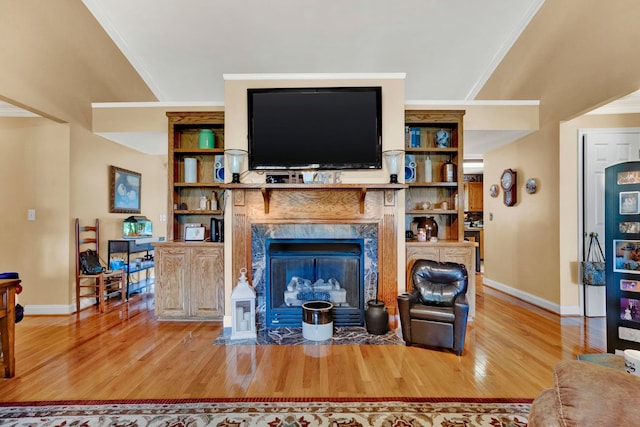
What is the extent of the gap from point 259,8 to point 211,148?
181 centimetres

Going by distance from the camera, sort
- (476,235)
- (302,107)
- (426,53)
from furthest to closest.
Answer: (476,235), (426,53), (302,107)

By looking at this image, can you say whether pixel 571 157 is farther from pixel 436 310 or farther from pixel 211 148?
pixel 211 148

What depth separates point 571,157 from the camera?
386 cm

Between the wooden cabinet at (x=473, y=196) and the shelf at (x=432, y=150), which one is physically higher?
the shelf at (x=432, y=150)

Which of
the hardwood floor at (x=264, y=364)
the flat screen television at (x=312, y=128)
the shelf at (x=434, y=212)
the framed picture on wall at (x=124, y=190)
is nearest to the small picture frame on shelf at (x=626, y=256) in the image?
the hardwood floor at (x=264, y=364)

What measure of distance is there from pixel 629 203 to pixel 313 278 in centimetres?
302

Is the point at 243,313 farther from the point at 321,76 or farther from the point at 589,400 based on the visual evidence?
the point at 589,400

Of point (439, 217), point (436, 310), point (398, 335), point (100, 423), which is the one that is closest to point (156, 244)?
point (100, 423)

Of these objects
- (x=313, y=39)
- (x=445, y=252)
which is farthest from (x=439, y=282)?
(x=313, y=39)

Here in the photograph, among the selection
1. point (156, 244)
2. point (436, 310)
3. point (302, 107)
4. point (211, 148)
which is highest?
point (302, 107)

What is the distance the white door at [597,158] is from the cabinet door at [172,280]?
4.95 m

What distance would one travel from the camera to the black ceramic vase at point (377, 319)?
10.5 ft

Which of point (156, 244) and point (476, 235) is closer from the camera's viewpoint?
point (156, 244)

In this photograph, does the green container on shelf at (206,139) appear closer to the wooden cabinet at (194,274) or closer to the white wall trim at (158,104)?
the white wall trim at (158,104)
